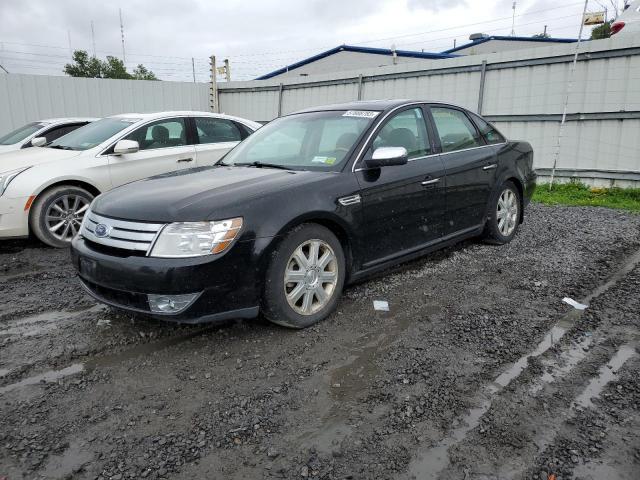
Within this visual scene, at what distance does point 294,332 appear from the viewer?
12.0ft

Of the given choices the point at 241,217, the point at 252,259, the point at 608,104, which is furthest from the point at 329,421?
the point at 608,104

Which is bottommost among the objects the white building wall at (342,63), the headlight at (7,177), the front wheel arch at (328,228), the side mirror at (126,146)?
the front wheel arch at (328,228)

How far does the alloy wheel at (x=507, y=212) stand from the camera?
5.70 m

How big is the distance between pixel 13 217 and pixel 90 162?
109cm

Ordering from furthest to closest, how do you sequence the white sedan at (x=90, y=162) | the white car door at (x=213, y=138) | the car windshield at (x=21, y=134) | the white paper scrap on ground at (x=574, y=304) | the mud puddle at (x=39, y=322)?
the car windshield at (x=21, y=134), the white car door at (x=213, y=138), the white sedan at (x=90, y=162), the white paper scrap on ground at (x=574, y=304), the mud puddle at (x=39, y=322)

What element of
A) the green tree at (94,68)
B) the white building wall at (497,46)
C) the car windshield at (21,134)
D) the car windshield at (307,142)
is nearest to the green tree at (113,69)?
the green tree at (94,68)

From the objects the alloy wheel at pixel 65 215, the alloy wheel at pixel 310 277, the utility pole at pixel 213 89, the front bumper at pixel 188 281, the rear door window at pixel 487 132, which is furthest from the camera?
the utility pole at pixel 213 89

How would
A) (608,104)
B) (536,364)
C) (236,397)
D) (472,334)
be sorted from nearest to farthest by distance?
(236,397)
(536,364)
(472,334)
(608,104)

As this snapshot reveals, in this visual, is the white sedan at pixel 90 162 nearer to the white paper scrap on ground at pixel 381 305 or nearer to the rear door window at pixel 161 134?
the rear door window at pixel 161 134

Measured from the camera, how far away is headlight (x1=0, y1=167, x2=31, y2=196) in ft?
18.7

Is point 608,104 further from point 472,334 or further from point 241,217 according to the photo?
point 241,217

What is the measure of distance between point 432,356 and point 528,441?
2.99ft

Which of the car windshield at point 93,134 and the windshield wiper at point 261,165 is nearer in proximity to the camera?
the windshield wiper at point 261,165

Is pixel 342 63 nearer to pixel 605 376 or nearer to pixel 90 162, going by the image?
pixel 90 162
